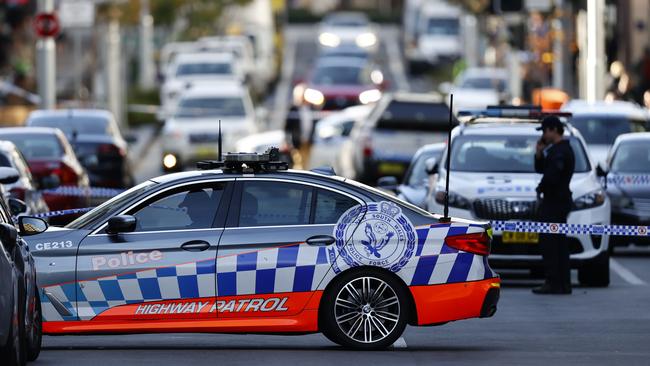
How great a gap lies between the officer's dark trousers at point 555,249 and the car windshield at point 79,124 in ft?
47.4

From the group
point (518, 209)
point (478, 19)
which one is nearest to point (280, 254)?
point (518, 209)

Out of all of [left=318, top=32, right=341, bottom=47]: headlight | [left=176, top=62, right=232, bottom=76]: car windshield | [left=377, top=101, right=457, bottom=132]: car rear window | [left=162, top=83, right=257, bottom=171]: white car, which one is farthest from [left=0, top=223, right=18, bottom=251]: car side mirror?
[left=318, top=32, right=341, bottom=47]: headlight

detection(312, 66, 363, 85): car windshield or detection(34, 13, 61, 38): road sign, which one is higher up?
detection(34, 13, 61, 38): road sign

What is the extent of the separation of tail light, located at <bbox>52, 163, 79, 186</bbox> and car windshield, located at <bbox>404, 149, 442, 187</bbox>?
4.62 metres

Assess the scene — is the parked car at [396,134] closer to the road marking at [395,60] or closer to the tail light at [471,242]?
the tail light at [471,242]

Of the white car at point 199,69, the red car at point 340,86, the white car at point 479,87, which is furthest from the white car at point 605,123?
the white car at point 479,87

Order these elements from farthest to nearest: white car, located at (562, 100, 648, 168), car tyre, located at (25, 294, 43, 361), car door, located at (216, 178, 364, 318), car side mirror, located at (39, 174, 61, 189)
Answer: white car, located at (562, 100, 648, 168), car side mirror, located at (39, 174, 61, 189), car door, located at (216, 178, 364, 318), car tyre, located at (25, 294, 43, 361)

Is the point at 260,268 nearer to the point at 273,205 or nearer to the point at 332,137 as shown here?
the point at 273,205

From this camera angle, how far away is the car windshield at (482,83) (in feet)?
173

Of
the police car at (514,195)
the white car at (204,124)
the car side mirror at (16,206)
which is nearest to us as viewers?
the car side mirror at (16,206)

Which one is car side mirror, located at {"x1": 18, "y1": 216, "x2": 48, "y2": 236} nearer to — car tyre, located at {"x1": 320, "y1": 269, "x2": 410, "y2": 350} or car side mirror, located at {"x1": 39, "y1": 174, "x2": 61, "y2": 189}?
car tyre, located at {"x1": 320, "y1": 269, "x2": 410, "y2": 350}

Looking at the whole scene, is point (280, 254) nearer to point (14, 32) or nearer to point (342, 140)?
point (342, 140)

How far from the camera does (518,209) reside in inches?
731

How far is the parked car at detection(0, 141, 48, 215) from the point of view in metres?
20.1
